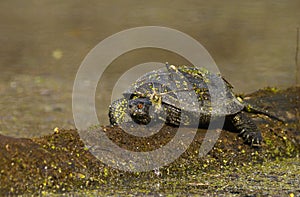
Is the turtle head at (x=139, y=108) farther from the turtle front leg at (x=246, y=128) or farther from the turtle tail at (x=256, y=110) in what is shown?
the turtle tail at (x=256, y=110)

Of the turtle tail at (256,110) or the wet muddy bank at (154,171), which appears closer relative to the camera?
the wet muddy bank at (154,171)

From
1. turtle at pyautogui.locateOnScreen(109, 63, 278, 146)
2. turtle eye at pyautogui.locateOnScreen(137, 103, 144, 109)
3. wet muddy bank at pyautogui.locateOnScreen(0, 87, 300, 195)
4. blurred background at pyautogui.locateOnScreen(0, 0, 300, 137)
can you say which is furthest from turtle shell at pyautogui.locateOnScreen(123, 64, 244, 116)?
blurred background at pyautogui.locateOnScreen(0, 0, 300, 137)

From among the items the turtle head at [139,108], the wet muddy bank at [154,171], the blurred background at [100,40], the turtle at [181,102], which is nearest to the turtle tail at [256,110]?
the wet muddy bank at [154,171]

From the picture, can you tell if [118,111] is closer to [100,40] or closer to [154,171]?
[154,171]

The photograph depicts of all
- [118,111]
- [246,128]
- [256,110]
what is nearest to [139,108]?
[118,111]

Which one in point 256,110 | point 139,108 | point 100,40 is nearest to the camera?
point 139,108

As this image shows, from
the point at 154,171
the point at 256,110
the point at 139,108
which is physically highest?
the point at 256,110
